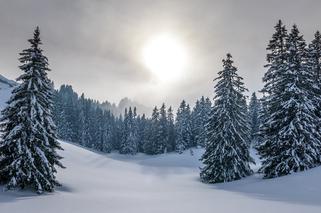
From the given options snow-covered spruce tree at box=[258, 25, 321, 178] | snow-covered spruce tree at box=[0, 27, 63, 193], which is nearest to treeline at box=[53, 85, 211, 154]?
snow-covered spruce tree at box=[258, 25, 321, 178]

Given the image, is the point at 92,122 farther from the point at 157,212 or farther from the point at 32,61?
the point at 157,212

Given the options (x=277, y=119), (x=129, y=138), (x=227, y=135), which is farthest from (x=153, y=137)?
(x=277, y=119)

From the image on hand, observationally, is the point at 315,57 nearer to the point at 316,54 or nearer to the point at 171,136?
the point at 316,54

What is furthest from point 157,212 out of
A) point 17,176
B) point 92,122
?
point 92,122

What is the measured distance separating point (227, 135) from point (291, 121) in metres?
7.34

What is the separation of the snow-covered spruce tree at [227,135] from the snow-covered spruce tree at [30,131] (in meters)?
17.6

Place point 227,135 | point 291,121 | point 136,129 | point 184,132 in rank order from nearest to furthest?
1. point 291,121
2. point 227,135
3. point 184,132
4. point 136,129

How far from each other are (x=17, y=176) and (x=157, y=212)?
31.5 ft

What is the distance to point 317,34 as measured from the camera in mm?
33812

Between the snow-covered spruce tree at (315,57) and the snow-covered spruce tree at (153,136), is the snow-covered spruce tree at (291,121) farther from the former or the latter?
the snow-covered spruce tree at (153,136)

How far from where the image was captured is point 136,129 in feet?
366

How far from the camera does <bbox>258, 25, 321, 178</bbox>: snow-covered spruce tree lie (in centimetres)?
2552

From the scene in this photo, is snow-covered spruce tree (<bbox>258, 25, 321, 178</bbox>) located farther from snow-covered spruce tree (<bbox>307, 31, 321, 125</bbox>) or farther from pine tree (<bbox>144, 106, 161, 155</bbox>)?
pine tree (<bbox>144, 106, 161, 155</bbox>)

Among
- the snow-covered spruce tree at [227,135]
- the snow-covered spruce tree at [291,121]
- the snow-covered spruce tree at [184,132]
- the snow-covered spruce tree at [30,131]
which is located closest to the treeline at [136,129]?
the snow-covered spruce tree at [184,132]
